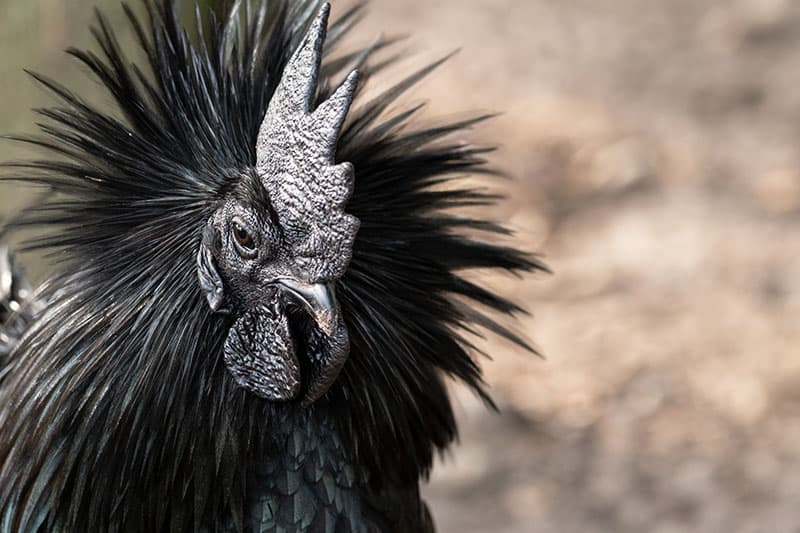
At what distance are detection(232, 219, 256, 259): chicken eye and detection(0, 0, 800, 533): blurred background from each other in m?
1.77

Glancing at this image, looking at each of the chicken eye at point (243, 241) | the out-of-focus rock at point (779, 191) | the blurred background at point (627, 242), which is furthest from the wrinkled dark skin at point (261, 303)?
the out-of-focus rock at point (779, 191)

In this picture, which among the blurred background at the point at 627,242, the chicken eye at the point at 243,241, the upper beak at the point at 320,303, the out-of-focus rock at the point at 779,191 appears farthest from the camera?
the out-of-focus rock at the point at 779,191

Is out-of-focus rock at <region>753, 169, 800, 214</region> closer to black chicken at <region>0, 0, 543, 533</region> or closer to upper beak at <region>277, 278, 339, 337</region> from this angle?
black chicken at <region>0, 0, 543, 533</region>

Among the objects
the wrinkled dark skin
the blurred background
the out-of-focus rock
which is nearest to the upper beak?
the wrinkled dark skin

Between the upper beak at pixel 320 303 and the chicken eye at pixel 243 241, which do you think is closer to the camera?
the upper beak at pixel 320 303

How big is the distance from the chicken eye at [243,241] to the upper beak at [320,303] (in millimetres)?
125

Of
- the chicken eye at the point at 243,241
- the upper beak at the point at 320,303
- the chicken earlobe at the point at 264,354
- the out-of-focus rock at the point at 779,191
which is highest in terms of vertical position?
the chicken eye at the point at 243,241

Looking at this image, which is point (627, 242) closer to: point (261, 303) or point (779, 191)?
point (779, 191)

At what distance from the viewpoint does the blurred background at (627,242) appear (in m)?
5.07

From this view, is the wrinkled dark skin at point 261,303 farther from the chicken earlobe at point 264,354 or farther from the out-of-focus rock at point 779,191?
the out-of-focus rock at point 779,191

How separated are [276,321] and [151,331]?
0.29 meters

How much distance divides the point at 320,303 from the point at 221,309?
288 millimetres

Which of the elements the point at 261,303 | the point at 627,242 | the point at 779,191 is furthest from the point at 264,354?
the point at 779,191

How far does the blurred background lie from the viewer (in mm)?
5066
